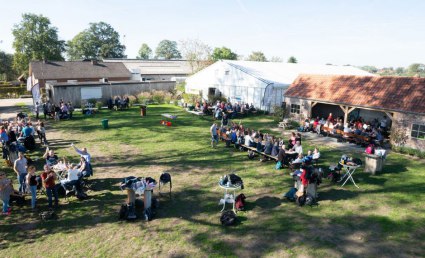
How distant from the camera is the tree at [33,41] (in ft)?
190

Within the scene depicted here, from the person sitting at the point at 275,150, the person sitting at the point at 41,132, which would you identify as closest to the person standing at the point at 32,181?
the person sitting at the point at 41,132

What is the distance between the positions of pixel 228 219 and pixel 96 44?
93.7m

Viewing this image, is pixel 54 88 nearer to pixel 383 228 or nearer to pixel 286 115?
pixel 286 115

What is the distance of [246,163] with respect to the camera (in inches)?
567

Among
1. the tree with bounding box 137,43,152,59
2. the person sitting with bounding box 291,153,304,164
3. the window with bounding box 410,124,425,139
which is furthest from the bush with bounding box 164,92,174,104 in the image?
the tree with bounding box 137,43,152,59

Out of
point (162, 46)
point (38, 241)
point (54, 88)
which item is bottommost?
point (38, 241)

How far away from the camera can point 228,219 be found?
28.7ft

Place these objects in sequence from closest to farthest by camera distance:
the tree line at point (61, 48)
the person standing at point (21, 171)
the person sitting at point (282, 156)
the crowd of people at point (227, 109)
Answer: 1. the person standing at point (21, 171)
2. the person sitting at point (282, 156)
3. the crowd of people at point (227, 109)
4. the tree line at point (61, 48)

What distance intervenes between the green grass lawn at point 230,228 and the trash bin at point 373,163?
299mm

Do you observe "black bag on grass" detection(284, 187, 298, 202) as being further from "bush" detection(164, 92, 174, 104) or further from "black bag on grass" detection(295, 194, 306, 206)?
"bush" detection(164, 92, 174, 104)

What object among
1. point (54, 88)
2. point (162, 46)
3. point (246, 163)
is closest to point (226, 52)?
point (54, 88)

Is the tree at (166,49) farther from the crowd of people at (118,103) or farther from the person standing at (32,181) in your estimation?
the person standing at (32,181)

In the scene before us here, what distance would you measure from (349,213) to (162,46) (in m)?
144

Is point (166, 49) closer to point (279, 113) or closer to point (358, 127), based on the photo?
point (279, 113)
